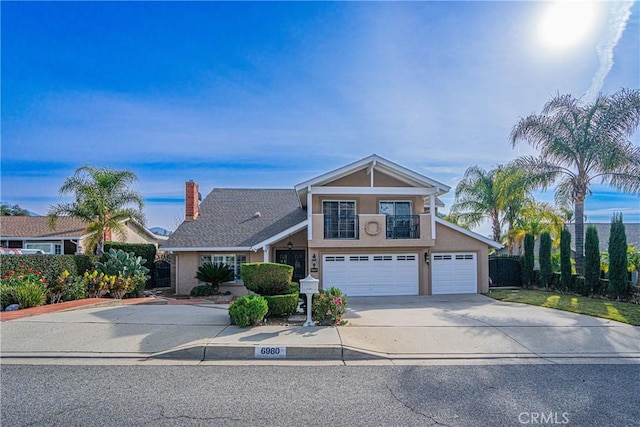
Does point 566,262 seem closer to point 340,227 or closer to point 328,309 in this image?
point 340,227

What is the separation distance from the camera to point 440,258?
1622cm

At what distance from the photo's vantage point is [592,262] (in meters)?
14.7

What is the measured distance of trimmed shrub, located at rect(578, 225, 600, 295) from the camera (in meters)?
14.6

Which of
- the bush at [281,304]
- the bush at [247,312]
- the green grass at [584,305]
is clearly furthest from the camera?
the green grass at [584,305]

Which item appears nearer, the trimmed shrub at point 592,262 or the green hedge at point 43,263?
the green hedge at point 43,263

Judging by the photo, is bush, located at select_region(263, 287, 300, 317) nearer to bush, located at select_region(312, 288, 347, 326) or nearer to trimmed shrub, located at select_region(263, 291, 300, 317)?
trimmed shrub, located at select_region(263, 291, 300, 317)

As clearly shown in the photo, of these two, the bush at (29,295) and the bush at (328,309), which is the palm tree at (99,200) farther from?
the bush at (328,309)

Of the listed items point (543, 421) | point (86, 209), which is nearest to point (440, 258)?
point (543, 421)

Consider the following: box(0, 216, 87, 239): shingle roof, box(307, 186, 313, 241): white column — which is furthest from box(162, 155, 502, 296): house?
box(0, 216, 87, 239): shingle roof

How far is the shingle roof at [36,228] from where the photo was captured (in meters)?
22.8

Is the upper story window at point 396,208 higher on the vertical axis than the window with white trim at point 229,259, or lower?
higher

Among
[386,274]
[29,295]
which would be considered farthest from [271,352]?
[386,274]

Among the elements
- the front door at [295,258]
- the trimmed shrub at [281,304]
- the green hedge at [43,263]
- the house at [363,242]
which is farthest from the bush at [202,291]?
the trimmed shrub at [281,304]

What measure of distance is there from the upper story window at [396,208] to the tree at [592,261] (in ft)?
24.0
